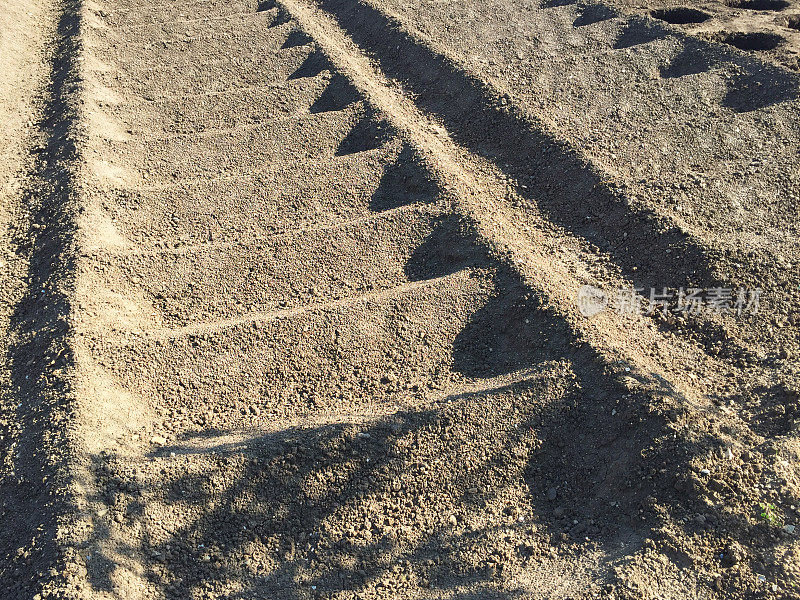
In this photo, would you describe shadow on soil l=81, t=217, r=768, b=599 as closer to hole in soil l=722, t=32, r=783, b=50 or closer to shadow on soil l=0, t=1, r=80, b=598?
shadow on soil l=0, t=1, r=80, b=598

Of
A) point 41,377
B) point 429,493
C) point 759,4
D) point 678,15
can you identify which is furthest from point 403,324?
point 759,4

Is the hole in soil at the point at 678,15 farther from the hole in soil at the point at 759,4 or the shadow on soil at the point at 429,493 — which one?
the shadow on soil at the point at 429,493

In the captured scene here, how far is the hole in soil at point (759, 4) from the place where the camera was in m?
8.91

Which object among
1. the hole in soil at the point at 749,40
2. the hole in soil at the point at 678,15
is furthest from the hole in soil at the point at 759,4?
the hole in soil at the point at 749,40

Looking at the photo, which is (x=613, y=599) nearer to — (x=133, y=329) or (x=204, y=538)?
(x=204, y=538)

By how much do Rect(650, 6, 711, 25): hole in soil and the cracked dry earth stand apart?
2.08 ft

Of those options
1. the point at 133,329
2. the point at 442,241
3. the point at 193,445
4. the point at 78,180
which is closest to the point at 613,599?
the point at 193,445

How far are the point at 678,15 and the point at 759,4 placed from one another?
1.18m

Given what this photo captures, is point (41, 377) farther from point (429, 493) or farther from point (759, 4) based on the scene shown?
point (759, 4)

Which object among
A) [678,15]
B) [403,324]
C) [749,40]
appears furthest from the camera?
[678,15]

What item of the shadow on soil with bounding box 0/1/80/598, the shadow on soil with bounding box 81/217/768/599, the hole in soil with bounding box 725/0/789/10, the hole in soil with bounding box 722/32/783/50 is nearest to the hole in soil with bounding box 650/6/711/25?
the hole in soil with bounding box 725/0/789/10

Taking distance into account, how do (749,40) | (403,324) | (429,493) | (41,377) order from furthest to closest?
1. (749,40)
2. (403,324)
3. (41,377)
4. (429,493)

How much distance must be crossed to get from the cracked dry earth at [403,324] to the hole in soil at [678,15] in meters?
0.64

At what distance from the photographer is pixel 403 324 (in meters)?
5.50
